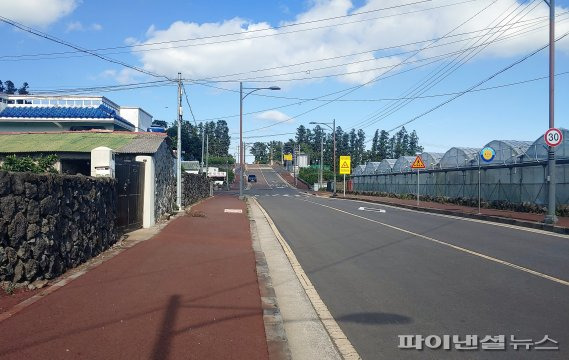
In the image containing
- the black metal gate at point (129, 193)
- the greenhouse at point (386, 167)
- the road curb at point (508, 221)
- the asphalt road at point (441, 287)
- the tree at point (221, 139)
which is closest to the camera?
the asphalt road at point (441, 287)

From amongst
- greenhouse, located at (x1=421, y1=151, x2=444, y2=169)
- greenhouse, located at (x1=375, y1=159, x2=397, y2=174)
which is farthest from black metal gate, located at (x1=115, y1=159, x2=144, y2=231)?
greenhouse, located at (x1=375, y1=159, x2=397, y2=174)

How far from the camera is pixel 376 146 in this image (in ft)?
454

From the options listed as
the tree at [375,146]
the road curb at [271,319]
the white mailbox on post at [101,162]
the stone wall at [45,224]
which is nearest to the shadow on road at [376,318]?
the road curb at [271,319]

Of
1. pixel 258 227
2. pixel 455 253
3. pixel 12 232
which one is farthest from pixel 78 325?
pixel 258 227

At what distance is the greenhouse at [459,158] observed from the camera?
36562 mm

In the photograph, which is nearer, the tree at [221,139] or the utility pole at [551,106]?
the utility pole at [551,106]

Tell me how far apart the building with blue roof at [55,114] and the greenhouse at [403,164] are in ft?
87.9

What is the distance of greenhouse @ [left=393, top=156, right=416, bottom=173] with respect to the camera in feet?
163

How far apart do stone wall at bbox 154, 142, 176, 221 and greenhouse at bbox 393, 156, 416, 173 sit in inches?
1168

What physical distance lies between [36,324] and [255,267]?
5.00 metres

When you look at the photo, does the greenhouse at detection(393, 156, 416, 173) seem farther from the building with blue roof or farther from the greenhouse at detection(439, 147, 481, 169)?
the building with blue roof

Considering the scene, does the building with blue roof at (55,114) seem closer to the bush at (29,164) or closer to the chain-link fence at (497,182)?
the bush at (29,164)

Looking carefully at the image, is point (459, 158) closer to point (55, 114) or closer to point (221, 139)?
point (55, 114)

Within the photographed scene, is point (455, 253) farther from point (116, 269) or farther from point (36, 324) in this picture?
point (36, 324)
